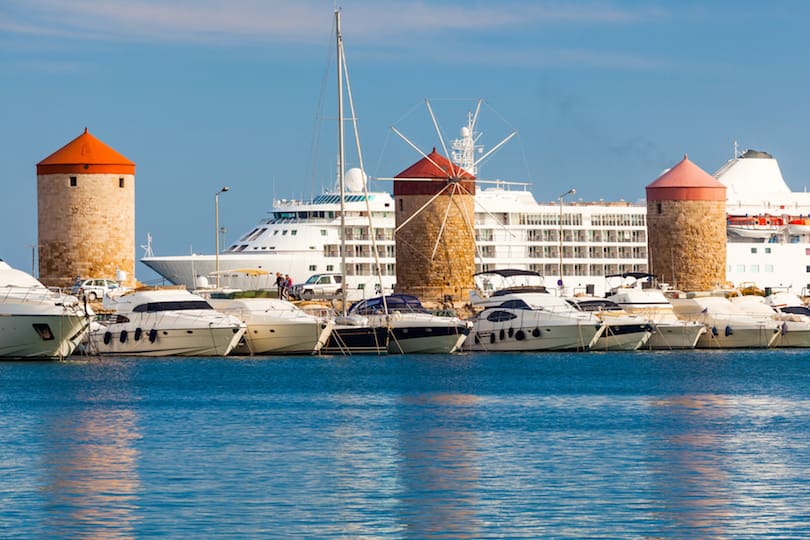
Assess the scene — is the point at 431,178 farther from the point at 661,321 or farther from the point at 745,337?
the point at 745,337

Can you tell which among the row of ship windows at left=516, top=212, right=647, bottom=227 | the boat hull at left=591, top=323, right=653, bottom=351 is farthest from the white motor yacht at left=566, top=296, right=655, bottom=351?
the row of ship windows at left=516, top=212, right=647, bottom=227

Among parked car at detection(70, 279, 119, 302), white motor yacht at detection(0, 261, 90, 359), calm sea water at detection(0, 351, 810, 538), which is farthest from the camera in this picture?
parked car at detection(70, 279, 119, 302)

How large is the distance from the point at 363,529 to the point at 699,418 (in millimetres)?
15102

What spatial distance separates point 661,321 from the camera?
196ft

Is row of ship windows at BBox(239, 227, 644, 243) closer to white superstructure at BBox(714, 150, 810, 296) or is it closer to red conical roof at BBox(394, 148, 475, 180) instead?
white superstructure at BBox(714, 150, 810, 296)

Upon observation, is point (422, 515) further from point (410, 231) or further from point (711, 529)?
point (410, 231)

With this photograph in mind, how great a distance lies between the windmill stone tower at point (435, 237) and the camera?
228 feet

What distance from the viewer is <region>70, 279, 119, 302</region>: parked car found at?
64269 millimetres

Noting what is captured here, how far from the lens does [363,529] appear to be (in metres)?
21.9

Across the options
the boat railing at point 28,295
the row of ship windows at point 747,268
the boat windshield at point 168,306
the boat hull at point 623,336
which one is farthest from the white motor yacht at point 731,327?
the row of ship windows at point 747,268

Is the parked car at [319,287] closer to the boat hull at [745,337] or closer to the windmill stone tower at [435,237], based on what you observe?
the windmill stone tower at [435,237]

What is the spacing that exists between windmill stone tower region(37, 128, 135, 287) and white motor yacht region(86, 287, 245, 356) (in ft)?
50.0

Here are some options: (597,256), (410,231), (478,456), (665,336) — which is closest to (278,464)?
(478,456)

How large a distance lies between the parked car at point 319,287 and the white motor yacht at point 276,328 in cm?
1870
